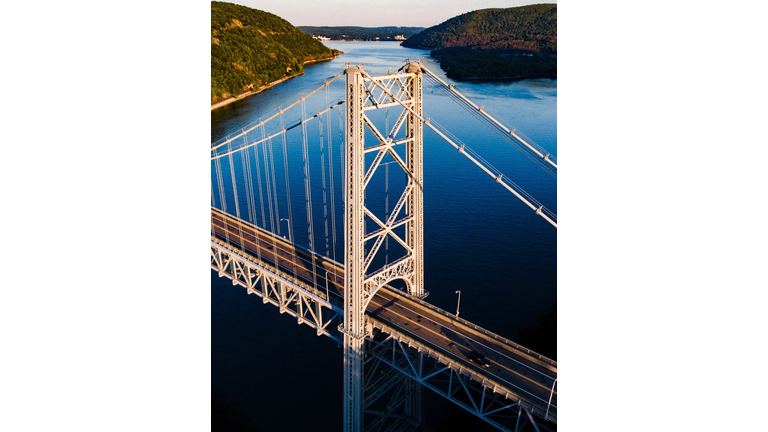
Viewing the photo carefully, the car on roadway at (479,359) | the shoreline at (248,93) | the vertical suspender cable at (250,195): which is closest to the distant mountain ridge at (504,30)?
the shoreline at (248,93)

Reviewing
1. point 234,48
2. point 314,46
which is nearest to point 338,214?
point 234,48

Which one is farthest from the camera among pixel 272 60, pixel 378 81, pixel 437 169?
pixel 272 60

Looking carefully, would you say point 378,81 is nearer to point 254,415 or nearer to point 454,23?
point 254,415

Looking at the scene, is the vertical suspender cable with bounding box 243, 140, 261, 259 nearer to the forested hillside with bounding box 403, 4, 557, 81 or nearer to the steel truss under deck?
the steel truss under deck

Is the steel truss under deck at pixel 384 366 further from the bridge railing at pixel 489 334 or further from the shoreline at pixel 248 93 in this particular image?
the shoreline at pixel 248 93

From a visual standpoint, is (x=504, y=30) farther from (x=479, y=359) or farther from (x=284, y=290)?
(x=479, y=359)

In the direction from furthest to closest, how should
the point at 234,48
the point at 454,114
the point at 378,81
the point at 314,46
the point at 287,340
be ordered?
the point at 314,46 → the point at 234,48 → the point at 454,114 → the point at 287,340 → the point at 378,81

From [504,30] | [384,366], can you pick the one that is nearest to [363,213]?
[384,366]
